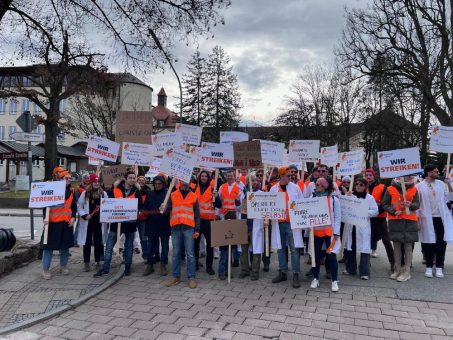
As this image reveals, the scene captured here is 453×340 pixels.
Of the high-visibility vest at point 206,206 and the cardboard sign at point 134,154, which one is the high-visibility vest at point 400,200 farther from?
the cardboard sign at point 134,154

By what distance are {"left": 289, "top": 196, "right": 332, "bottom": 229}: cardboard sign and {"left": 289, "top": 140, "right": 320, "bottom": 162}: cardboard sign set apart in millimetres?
3053

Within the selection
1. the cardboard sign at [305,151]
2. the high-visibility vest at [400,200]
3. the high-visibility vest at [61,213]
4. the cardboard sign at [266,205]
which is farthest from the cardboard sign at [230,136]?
the high-visibility vest at [61,213]

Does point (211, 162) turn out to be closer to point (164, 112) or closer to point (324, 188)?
point (324, 188)

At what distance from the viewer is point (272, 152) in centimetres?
870

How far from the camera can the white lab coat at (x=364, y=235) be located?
7.27 metres

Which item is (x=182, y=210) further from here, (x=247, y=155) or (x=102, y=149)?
(x=102, y=149)

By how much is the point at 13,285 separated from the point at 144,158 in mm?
3450

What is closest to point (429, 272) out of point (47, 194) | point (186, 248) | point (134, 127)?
point (186, 248)

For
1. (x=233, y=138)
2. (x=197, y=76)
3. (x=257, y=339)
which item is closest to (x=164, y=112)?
(x=197, y=76)

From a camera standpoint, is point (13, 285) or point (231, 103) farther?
point (231, 103)

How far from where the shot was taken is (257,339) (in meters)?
4.66

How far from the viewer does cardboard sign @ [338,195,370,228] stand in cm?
695

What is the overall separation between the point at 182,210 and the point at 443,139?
552 centimetres

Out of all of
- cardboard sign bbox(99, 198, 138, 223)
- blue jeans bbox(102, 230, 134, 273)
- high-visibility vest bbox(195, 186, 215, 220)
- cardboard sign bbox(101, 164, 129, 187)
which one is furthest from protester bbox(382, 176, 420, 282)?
cardboard sign bbox(101, 164, 129, 187)
